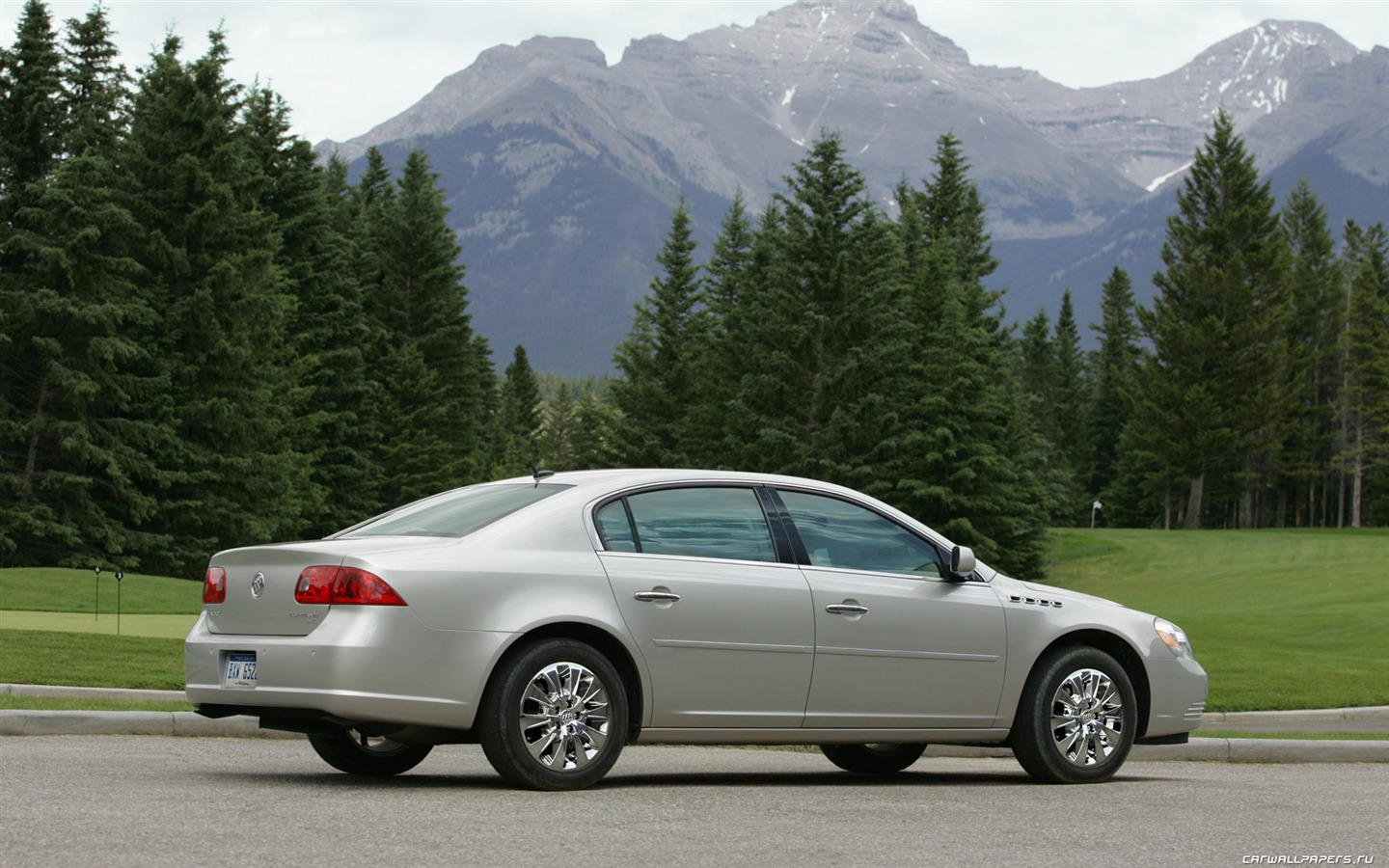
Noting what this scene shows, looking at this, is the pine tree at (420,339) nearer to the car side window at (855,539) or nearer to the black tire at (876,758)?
the black tire at (876,758)

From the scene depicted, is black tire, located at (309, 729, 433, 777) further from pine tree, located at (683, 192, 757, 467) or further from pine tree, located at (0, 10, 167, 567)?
pine tree, located at (683, 192, 757, 467)

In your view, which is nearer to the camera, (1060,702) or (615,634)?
(615,634)

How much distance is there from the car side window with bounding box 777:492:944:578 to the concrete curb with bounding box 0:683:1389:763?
2.88 meters

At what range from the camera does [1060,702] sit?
9477 millimetres

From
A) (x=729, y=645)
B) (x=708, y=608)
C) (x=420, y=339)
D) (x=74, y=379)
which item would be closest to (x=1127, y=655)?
(x=729, y=645)

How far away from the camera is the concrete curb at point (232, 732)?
10.8 meters

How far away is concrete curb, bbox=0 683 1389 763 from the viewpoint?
10.8 m

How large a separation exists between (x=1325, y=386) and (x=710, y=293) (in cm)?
4649

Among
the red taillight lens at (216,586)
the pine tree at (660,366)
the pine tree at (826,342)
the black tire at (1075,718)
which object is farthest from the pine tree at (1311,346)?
the red taillight lens at (216,586)

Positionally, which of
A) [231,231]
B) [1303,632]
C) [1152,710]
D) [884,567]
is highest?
[231,231]

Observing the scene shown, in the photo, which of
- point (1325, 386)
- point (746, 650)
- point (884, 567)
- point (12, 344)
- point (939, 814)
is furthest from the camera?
point (1325, 386)

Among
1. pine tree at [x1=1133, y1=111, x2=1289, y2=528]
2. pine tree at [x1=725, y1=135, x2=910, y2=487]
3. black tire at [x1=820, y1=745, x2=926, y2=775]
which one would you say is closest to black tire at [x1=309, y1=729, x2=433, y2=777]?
black tire at [x1=820, y1=745, x2=926, y2=775]

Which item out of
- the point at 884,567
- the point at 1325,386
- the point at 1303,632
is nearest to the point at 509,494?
the point at 884,567

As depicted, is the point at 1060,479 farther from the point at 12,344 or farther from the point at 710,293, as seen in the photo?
the point at 12,344
